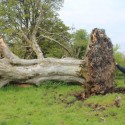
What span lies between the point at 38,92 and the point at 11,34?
12127mm

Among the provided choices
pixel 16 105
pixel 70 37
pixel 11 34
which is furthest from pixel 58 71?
pixel 11 34

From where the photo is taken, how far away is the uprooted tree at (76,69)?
1465 centimetres

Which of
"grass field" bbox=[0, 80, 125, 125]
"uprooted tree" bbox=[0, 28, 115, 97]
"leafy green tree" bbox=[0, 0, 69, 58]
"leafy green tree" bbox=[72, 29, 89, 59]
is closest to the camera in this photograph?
"grass field" bbox=[0, 80, 125, 125]

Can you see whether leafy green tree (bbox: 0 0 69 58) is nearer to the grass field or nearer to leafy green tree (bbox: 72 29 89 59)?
leafy green tree (bbox: 72 29 89 59)

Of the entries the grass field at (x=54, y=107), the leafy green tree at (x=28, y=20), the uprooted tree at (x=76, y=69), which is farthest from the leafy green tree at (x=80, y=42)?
the grass field at (x=54, y=107)

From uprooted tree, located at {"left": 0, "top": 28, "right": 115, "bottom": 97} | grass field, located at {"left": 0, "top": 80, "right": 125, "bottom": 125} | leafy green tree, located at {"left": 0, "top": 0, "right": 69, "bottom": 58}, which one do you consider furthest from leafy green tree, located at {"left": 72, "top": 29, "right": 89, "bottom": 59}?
grass field, located at {"left": 0, "top": 80, "right": 125, "bottom": 125}

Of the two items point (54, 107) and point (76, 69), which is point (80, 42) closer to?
point (76, 69)

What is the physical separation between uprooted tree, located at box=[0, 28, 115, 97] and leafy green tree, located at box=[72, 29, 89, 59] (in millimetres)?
6182

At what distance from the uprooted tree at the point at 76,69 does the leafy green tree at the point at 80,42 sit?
6182mm

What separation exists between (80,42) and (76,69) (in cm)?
715

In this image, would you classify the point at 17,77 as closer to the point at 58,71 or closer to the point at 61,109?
the point at 58,71

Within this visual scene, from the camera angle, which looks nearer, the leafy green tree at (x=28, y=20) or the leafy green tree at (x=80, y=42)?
the leafy green tree at (x=80, y=42)

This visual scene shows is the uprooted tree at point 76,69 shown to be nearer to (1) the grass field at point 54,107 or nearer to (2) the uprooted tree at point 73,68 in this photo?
(2) the uprooted tree at point 73,68

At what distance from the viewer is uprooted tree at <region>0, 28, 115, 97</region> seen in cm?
1465
